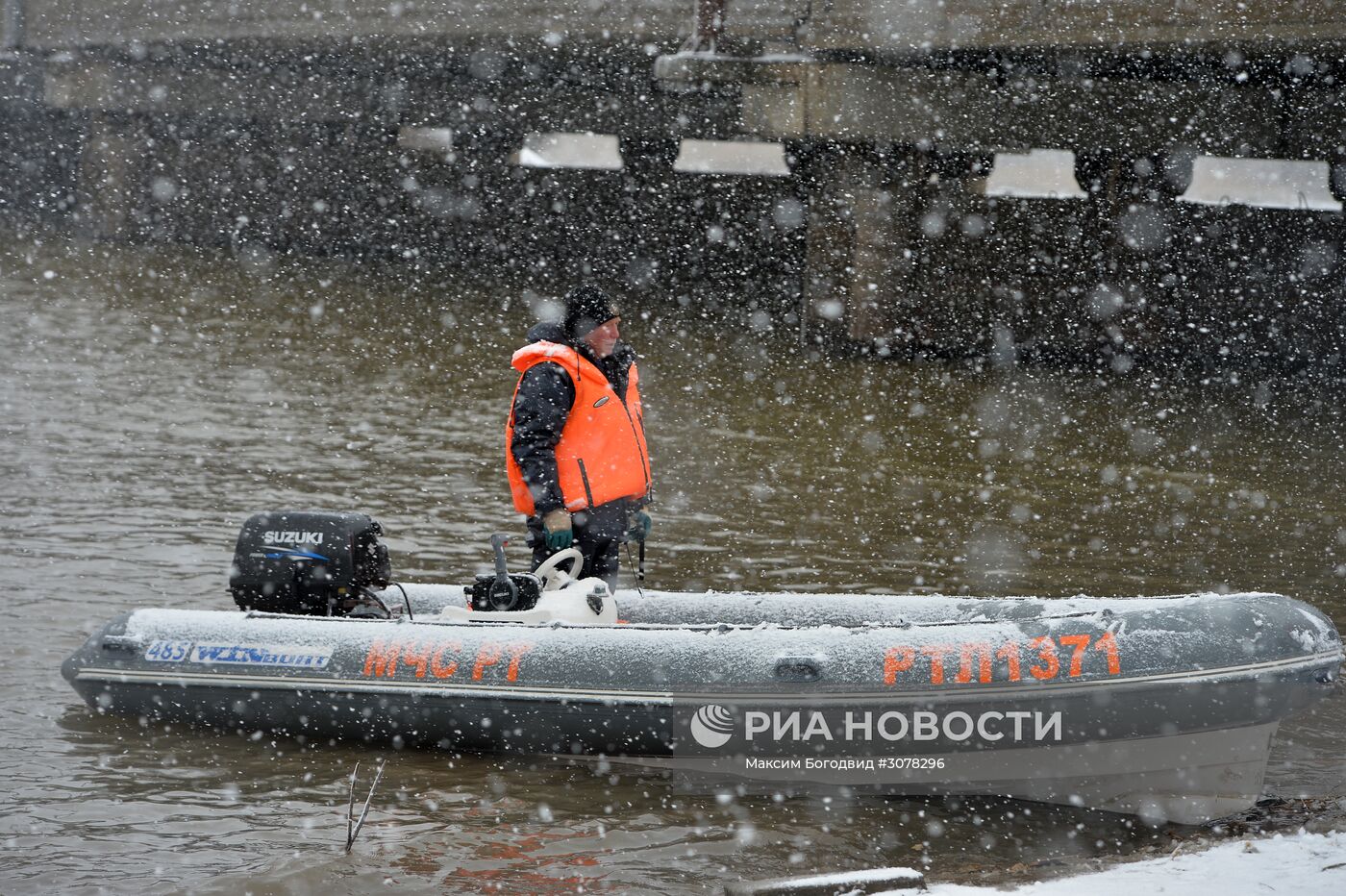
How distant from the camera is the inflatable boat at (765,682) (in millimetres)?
5441

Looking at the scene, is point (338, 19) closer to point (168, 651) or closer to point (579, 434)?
point (168, 651)

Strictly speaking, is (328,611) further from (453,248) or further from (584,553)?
(453,248)

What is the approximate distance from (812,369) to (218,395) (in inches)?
242

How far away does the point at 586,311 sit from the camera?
604cm

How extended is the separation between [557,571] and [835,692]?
135 centimetres

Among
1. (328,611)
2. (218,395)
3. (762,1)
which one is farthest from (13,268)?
(328,611)

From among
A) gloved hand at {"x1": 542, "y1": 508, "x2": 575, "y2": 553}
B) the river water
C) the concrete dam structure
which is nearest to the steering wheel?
gloved hand at {"x1": 542, "y1": 508, "x2": 575, "y2": 553}

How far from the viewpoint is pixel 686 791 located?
5.82 meters

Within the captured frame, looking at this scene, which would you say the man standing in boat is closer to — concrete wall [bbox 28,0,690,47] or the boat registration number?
the boat registration number

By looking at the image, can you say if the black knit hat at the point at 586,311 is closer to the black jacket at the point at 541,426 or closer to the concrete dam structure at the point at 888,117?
the black jacket at the point at 541,426

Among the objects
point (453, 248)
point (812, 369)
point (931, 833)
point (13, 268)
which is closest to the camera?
point (931, 833)

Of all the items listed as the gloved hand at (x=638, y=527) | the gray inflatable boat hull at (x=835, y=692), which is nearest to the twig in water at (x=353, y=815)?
the gray inflatable boat hull at (x=835, y=692)

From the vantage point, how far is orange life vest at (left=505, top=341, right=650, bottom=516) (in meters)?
6.07

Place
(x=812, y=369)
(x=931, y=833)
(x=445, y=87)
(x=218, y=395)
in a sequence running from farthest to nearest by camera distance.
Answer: (x=445, y=87) < (x=812, y=369) < (x=218, y=395) < (x=931, y=833)
